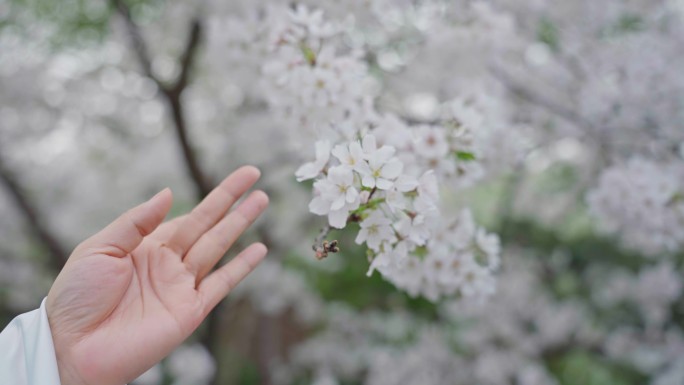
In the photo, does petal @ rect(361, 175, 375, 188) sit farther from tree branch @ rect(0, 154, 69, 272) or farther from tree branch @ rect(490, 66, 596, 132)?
tree branch @ rect(0, 154, 69, 272)

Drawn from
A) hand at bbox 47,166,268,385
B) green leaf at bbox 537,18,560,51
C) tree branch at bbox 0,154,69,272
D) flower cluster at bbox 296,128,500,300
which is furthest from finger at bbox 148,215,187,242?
green leaf at bbox 537,18,560,51

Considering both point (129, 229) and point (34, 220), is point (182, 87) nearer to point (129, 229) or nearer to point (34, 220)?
point (34, 220)

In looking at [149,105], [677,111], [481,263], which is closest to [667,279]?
[677,111]

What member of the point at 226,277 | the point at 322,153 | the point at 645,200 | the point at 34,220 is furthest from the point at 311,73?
the point at 34,220

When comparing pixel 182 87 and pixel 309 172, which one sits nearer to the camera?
pixel 309 172

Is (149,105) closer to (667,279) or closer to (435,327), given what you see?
(435,327)

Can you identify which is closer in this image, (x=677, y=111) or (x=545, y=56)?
(x=677, y=111)

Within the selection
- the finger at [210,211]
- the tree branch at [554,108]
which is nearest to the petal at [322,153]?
the finger at [210,211]
